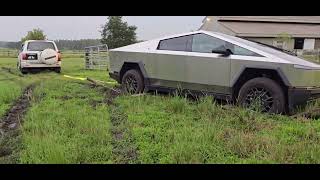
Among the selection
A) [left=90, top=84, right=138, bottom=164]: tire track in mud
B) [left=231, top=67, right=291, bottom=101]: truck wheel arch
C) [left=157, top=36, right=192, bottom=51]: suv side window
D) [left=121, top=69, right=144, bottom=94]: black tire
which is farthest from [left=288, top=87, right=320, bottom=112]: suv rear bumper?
[left=121, top=69, right=144, bottom=94]: black tire

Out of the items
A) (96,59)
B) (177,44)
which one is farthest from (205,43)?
(96,59)

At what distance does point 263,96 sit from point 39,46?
458 inches

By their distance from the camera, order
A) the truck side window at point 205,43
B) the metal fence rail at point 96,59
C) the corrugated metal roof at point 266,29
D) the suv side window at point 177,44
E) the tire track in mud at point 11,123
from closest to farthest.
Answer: the tire track in mud at point 11,123 → the truck side window at point 205,43 → the suv side window at point 177,44 → the metal fence rail at point 96,59 → the corrugated metal roof at point 266,29

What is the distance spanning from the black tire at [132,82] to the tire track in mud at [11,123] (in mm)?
1837

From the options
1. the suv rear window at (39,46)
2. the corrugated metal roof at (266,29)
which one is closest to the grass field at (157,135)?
the suv rear window at (39,46)

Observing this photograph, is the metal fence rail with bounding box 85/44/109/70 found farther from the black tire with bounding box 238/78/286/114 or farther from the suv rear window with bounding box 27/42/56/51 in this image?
the black tire with bounding box 238/78/286/114

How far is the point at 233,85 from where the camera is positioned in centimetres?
609

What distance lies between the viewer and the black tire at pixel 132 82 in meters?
7.56

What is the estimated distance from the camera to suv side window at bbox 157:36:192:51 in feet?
22.4

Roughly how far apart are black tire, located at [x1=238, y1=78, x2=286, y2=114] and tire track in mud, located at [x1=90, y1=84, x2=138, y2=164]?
1.82 m

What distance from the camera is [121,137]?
437cm

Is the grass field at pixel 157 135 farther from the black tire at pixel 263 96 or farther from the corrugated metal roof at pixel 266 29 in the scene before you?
the corrugated metal roof at pixel 266 29
